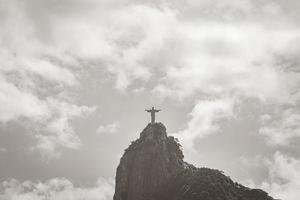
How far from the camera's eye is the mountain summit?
112 metres

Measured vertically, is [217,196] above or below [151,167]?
below

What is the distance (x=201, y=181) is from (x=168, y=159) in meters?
20.7

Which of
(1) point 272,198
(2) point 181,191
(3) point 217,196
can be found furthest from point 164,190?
(1) point 272,198

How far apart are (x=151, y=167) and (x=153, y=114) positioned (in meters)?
14.5

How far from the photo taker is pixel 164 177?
12925 cm

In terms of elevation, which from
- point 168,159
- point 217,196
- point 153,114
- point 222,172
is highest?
point 153,114

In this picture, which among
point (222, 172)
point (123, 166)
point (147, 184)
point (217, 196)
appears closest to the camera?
point (217, 196)

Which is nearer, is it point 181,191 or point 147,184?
point 181,191

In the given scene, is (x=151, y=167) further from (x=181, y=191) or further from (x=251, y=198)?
(x=251, y=198)

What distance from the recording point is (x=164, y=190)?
403 feet

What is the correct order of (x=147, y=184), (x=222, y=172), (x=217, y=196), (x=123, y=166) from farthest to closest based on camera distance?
1. (x=123, y=166)
2. (x=147, y=184)
3. (x=222, y=172)
4. (x=217, y=196)

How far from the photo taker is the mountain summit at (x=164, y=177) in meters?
112

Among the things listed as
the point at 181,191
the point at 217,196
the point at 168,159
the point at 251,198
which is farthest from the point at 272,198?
the point at 168,159

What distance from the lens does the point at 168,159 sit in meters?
133
